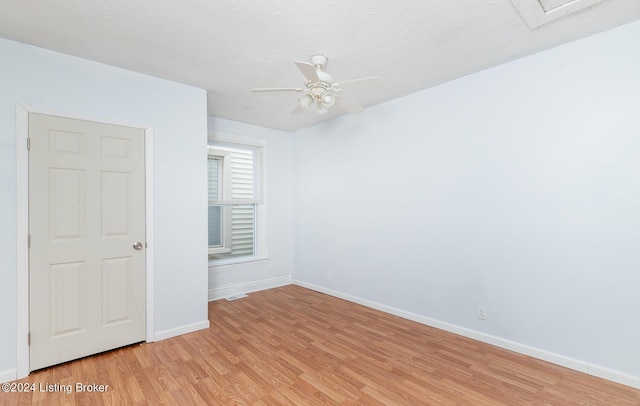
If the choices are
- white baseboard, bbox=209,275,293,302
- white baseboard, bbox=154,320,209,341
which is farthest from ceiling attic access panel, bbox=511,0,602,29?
white baseboard, bbox=209,275,293,302

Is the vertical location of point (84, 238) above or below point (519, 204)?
below

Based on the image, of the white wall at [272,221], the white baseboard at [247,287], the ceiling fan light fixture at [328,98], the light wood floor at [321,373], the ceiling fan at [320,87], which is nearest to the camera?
the light wood floor at [321,373]

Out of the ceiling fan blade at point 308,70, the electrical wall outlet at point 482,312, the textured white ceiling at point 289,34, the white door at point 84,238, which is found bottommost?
the electrical wall outlet at point 482,312

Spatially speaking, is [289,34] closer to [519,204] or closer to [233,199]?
[519,204]

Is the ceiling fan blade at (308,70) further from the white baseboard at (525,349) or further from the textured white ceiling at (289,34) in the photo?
the white baseboard at (525,349)

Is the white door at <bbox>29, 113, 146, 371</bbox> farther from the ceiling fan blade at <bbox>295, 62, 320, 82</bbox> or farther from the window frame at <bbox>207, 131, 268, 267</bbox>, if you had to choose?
the window frame at <bbox>207, 131, 268, 267</bbox>

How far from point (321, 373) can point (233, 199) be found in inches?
119

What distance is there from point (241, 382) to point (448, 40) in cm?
307

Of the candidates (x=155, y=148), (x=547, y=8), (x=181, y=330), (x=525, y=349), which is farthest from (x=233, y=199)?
(x=547, y=8)

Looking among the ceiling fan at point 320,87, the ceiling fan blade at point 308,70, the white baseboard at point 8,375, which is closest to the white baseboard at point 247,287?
the white baseboard at point 8,375

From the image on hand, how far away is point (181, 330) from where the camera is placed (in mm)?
3143

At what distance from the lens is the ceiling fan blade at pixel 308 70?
2135 millimetres

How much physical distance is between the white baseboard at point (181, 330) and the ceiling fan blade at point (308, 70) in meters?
2.72

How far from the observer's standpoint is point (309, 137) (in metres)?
4.91
